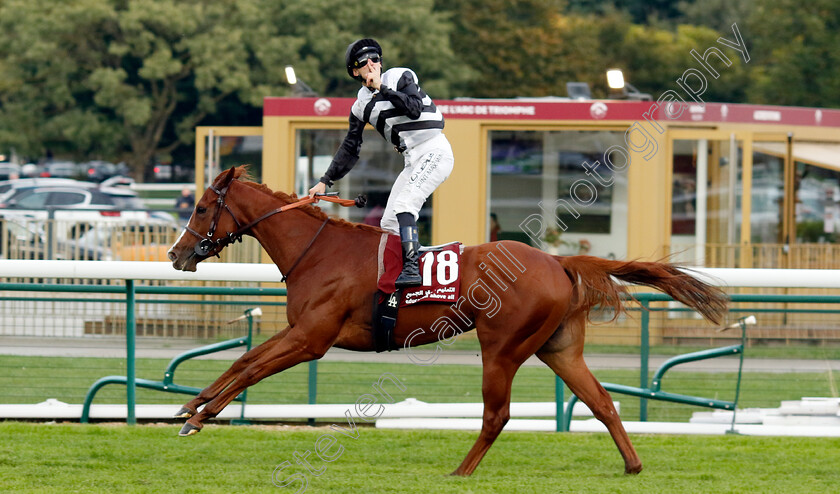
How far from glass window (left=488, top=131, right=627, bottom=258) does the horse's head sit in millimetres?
7348

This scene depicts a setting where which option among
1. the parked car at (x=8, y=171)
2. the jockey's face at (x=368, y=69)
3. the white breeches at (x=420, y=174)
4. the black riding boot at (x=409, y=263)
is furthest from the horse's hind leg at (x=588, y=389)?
the parked car at (x=8, y=171)

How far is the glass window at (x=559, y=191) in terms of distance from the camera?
13.2 meters

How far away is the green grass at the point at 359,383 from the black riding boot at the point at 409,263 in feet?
7.69

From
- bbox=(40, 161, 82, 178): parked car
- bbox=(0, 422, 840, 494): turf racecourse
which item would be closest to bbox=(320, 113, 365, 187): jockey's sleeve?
bbox=(0, 422, 840, 494): turf racecourse

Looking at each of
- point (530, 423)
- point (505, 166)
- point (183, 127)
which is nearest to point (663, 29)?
point (183, 127)

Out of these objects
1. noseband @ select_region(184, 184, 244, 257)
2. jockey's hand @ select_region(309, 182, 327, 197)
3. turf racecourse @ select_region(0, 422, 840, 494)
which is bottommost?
turf racecourse @ select_region(0, 422, 840, 494)

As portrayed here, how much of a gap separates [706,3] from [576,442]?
51.3 m

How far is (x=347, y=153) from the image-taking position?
628 cm

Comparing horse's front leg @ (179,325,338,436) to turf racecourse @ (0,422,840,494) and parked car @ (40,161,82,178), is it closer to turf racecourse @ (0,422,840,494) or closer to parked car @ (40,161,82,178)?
turf racecourse @ (0,422,840,494)

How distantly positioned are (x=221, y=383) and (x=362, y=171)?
7.97 metres

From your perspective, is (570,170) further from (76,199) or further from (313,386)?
(76,199)

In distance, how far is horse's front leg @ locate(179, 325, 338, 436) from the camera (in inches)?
219

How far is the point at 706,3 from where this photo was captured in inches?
2149

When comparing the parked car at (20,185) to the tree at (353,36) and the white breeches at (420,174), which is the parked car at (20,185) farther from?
the white breeches at (420,174)
